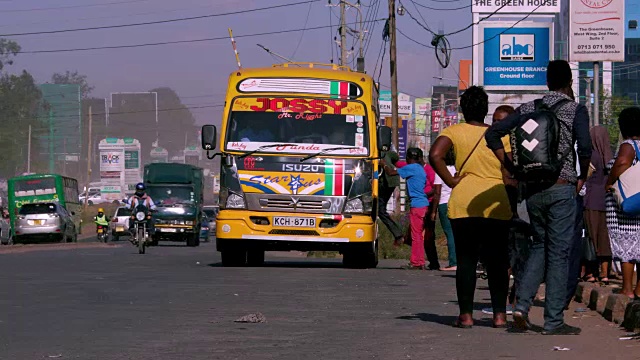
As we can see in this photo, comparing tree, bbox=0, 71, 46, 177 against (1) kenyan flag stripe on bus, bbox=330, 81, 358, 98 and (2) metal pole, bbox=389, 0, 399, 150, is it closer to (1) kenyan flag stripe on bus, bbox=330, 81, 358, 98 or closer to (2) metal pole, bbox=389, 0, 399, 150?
(2) metal pole, bbox=389, 0, 399, 150

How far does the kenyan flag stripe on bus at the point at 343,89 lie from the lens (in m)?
20.0

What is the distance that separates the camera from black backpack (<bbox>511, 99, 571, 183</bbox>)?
9.27 metres

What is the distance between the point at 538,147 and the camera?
9266 mm

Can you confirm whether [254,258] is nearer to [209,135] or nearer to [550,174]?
[209,135]

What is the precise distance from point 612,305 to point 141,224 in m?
21.0

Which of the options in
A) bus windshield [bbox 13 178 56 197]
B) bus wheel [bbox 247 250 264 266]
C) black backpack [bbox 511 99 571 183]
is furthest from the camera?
bus windshield [bbox 13 178 56 197]

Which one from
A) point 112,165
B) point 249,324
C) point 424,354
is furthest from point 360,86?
point 112,165

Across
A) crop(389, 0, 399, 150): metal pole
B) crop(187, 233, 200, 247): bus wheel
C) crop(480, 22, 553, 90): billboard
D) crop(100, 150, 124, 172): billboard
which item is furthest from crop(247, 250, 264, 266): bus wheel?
crop(100, 150, 124, 172): billboard

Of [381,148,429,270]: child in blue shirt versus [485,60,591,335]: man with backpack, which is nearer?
[485,60,591,335]: man with backpack

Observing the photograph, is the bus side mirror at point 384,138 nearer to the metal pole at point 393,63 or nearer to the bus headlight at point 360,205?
the bus headlight at point 360,205

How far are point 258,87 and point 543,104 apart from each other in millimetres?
10654

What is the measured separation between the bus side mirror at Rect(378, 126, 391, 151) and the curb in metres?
7.06

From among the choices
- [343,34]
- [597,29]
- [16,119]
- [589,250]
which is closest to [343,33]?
[343,34]

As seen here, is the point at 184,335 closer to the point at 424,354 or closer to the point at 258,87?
the point at 424,354
